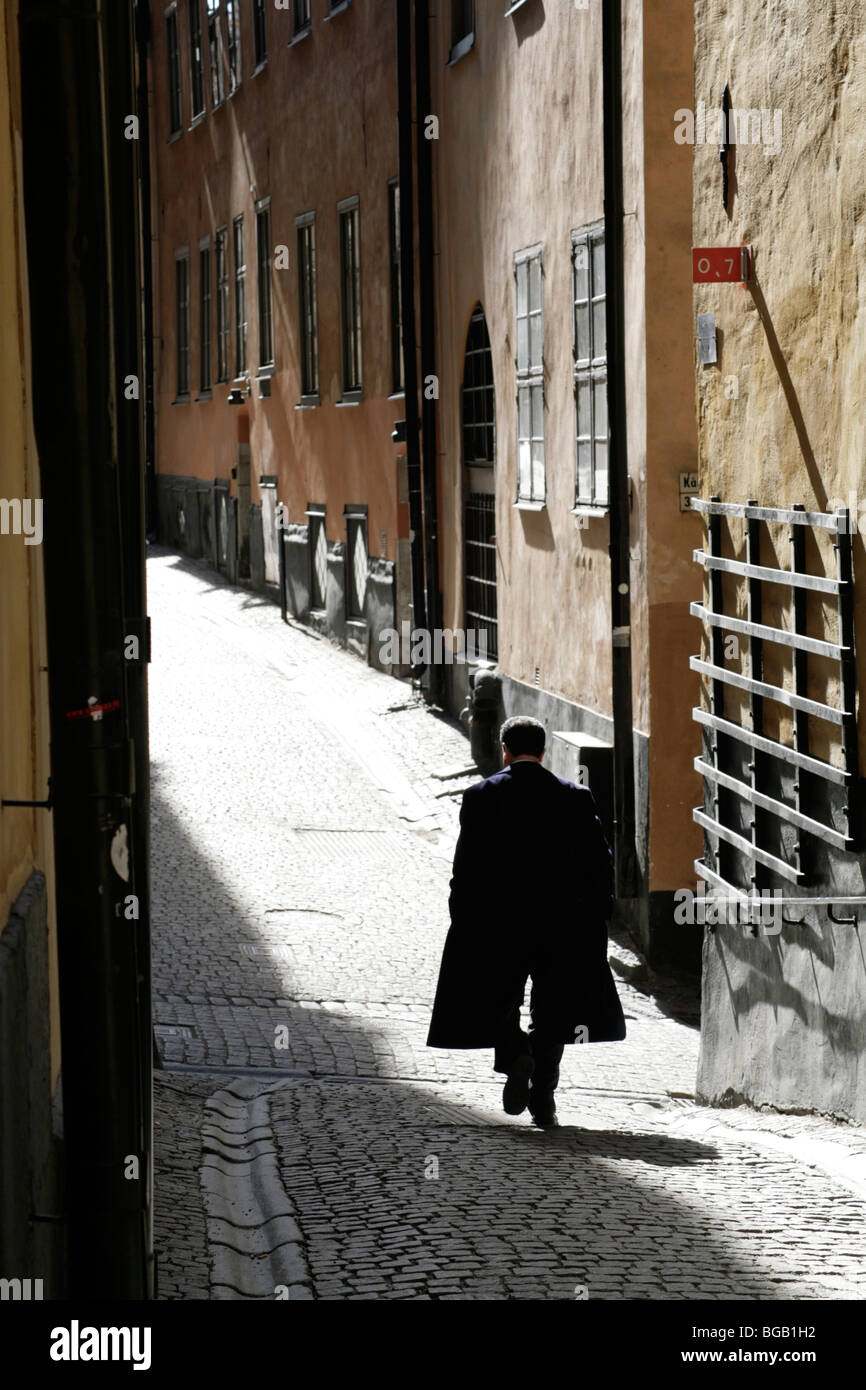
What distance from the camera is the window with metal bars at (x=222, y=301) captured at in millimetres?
29812

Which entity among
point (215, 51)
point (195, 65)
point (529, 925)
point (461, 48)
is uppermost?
point (195, 65)

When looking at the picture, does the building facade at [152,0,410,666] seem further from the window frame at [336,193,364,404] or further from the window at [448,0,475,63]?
the window at [448,0,475,63]

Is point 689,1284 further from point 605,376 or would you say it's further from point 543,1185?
point 605,376

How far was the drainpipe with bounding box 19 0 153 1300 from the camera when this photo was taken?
3.99m

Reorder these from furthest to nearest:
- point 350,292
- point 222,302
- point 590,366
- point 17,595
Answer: point 222,302 < point 350,292 < point 590,366 < point 17,595

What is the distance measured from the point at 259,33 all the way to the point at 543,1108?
20882mm

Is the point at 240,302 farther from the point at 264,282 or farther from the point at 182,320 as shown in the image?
the point at 182,320

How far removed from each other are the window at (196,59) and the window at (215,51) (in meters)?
0.57

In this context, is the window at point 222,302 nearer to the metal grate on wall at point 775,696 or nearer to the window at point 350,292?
the window at point 350,292

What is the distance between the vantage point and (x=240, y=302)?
28.7 meters

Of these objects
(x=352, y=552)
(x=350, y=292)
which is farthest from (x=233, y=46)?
(x=352, y=552)

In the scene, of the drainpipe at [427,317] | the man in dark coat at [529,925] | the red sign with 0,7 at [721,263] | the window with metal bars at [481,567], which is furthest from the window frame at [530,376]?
the man in dark coat at [529,925]

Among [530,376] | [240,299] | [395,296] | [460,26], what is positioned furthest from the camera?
[240,299]
